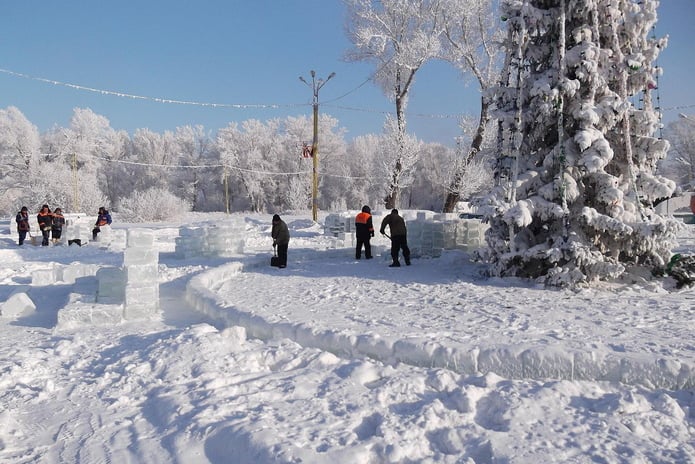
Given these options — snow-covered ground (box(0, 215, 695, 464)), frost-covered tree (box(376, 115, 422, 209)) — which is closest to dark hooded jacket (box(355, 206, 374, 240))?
snow-covered ground (box(0, 215, 695, 464))

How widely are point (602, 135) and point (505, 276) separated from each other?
2727 mm

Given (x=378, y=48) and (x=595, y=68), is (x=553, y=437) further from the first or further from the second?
(x=378, y=48)

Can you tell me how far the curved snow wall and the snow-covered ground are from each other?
0.01 metres

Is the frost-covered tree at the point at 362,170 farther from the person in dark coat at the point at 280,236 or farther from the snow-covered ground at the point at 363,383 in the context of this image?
the snow-covered ground at the point at 363,383

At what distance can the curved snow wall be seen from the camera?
4047mm

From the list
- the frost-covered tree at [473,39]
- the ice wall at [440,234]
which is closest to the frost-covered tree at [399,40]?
the frost-covered tree at [473,39]

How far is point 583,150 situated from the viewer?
7.99 m

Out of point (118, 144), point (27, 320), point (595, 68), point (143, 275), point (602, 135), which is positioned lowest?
point (27, 320)

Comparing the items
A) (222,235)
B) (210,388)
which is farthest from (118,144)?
(210,388)

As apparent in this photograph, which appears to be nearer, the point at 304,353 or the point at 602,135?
the point at 304,353

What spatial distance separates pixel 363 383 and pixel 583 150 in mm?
5768

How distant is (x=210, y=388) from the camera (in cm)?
411

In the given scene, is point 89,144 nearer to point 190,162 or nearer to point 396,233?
point 190,162

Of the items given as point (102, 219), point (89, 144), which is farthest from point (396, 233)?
point (89, 144)
